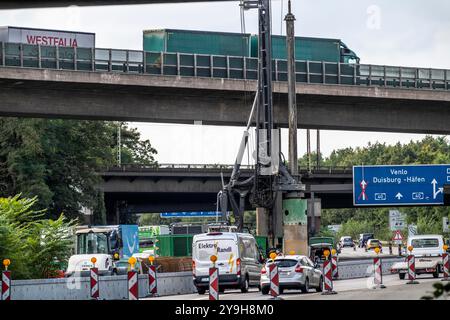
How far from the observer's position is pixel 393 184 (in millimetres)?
65000

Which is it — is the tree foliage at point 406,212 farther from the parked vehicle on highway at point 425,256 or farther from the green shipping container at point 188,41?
the parked vehicle on highway at point 425,256

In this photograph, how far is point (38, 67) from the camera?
51.1 m

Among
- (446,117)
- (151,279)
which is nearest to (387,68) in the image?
(446,117)

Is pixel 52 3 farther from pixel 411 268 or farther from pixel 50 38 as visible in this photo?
pixel 50 38

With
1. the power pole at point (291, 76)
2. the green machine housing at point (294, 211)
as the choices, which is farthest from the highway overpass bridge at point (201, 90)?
the green machine housing at point (294, 211)

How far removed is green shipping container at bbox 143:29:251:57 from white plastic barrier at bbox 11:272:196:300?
19192 mm

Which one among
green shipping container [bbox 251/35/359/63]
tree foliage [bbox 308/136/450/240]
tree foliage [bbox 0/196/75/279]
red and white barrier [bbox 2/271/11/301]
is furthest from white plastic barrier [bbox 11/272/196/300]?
tree foliage [bbox 308/136/450/240]

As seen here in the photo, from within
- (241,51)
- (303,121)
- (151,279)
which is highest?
(241,51)

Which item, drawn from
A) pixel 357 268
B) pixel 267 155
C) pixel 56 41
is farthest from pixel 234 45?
pixel 357 268

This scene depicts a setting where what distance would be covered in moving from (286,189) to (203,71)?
8.35 m

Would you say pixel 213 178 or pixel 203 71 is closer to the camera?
pixel 203 71

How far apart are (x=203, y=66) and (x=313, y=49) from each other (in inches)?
326
